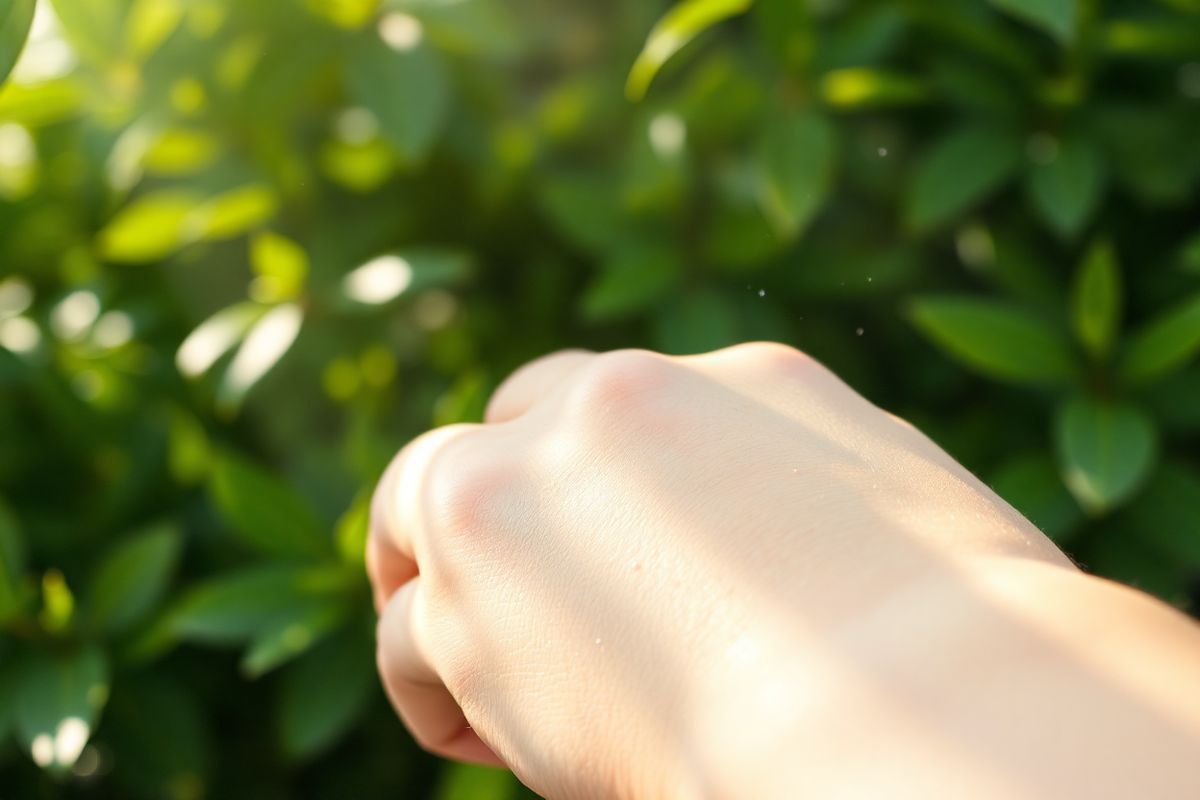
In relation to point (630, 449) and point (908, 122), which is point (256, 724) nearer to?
point (630, 449)

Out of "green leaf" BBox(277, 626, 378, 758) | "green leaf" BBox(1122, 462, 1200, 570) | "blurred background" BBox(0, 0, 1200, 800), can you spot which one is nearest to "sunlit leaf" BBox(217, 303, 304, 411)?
"blurred background" BBox(0, 0, 1200, 800)

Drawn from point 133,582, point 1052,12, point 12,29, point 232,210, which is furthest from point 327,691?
point 1052,12

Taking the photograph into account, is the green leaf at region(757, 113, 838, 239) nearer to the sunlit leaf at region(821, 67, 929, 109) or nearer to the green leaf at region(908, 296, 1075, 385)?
the sunlit leaf at region(821, 67, 929, 109)

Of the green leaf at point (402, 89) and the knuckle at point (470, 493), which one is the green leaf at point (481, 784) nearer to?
the knuckle at point (470, 493)

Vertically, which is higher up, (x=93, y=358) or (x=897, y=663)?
(x=897, y=663)

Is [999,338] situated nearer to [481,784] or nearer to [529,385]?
[529,385]

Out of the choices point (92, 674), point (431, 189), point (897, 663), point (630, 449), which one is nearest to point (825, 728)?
point (897, 663)

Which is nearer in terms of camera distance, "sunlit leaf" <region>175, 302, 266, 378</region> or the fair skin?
the fair skin

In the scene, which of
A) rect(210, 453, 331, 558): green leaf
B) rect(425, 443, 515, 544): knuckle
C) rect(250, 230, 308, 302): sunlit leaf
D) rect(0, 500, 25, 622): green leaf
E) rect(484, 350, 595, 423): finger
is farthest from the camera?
rect(250, 230, 308, 302): sunlit leaf
